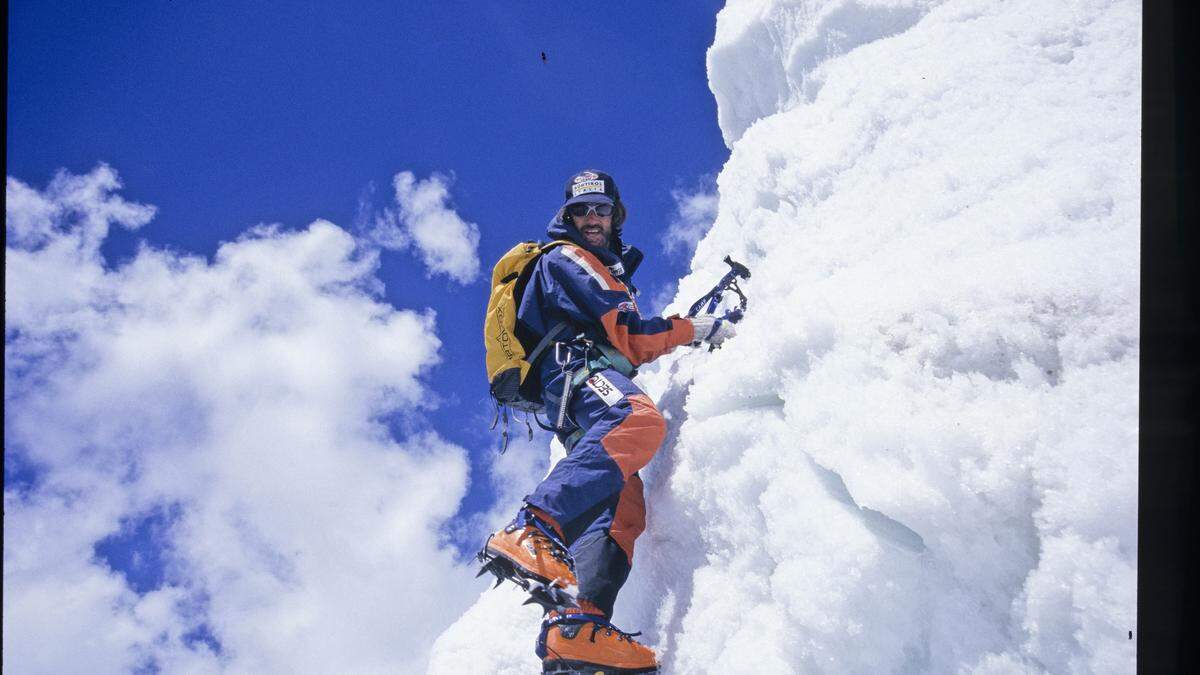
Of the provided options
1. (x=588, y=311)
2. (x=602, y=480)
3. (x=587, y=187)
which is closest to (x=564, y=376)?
(x=588, y=311)

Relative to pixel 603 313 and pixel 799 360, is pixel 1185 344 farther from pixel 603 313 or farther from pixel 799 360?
pixel 603 313

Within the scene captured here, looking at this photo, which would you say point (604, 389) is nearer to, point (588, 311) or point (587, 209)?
point (588, 311)

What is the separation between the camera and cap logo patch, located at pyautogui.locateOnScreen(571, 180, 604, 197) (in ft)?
15.9

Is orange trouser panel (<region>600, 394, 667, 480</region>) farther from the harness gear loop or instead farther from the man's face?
the man's face

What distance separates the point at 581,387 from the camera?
391 centimetres

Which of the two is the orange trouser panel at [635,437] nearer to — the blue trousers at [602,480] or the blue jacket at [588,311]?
the blue trousers at [602,480]

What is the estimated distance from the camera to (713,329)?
176 inches

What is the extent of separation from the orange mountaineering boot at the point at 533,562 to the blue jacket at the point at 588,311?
1091 millimetres

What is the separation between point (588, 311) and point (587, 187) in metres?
1.22

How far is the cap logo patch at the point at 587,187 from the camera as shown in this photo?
4.84m

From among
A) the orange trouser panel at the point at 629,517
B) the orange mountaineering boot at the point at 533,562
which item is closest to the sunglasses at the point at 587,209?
the orange trouser panel at the point at 629,517

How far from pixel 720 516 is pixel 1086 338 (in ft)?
6.33

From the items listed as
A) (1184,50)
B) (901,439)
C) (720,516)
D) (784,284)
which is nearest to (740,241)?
(784,284)

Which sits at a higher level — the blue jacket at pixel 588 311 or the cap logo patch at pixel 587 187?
the cap logo patch at pixel 587 187
